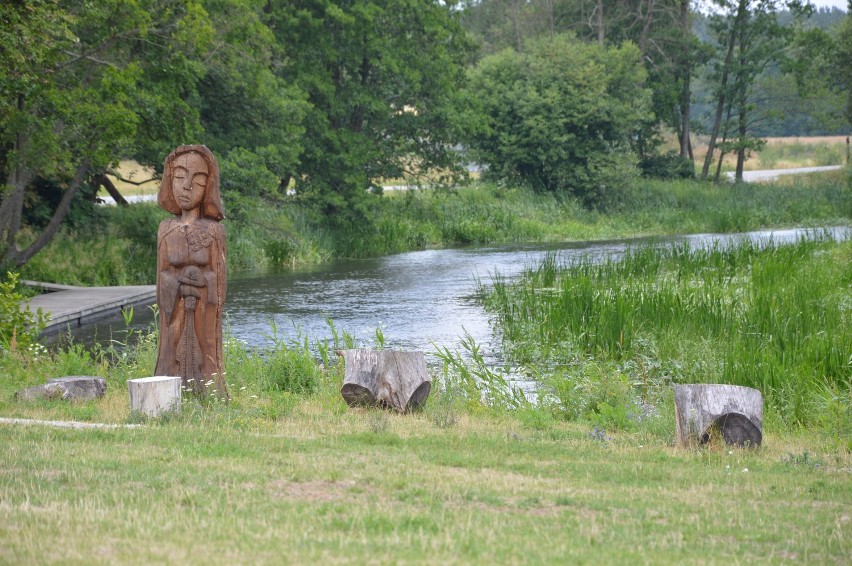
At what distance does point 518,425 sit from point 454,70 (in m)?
28.2

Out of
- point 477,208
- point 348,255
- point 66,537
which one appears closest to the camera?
point 66,537

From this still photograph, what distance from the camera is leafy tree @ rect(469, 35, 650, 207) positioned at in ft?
148

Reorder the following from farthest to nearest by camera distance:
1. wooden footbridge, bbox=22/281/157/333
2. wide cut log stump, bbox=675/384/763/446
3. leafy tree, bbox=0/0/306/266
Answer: wooden footbridge, bbox=22/281/157/333 → leafy tree, bbox=0/0/306/266 → wide cut log stump, bbox=675/384/763/446

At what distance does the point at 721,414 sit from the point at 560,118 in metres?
37.7

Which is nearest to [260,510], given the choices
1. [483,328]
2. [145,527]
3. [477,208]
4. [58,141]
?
[145,527]

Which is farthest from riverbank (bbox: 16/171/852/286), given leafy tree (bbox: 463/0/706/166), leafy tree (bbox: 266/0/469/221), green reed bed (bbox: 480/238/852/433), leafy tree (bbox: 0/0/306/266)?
green reed bed (bbox: 480/238/852/433)

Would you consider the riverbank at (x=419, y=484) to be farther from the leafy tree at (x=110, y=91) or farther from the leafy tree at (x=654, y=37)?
the leafy tree at (x=654, y=37)

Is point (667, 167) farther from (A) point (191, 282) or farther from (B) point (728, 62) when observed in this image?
(A) point (191, 282)

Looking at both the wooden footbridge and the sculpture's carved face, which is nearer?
the sculpture's carved face

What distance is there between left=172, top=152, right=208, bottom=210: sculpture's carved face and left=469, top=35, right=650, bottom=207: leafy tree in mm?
34482

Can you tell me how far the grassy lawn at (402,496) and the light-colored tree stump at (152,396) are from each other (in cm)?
23

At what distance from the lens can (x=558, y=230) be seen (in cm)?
4038

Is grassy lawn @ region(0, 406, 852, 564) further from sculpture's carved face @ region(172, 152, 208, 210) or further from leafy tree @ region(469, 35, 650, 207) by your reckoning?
leafy tree @ region(469, 35, 650, 207)

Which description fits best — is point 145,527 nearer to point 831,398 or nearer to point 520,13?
point 831,398
